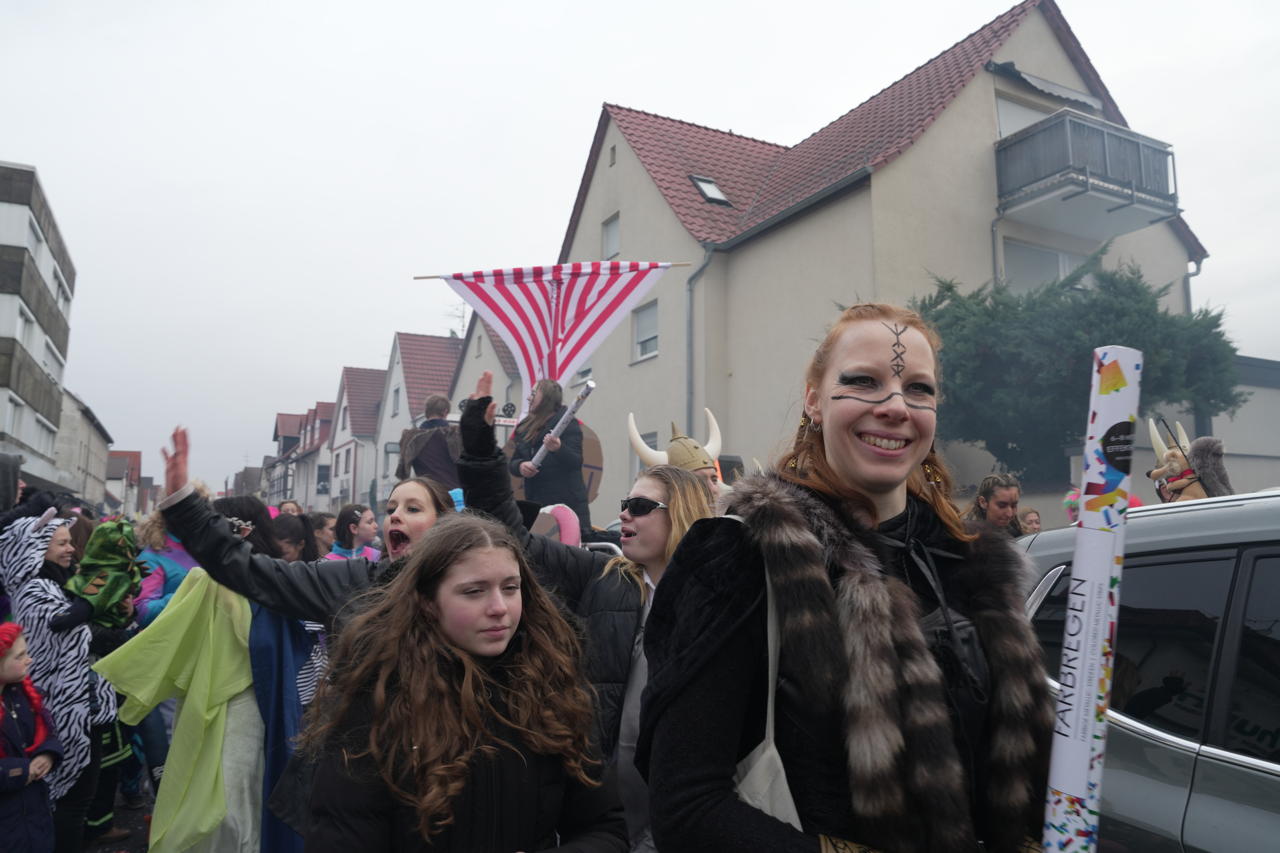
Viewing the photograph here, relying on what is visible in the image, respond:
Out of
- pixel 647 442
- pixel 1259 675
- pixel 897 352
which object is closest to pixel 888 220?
pixel 647 442

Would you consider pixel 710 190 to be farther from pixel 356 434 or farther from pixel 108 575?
pixel 356 434

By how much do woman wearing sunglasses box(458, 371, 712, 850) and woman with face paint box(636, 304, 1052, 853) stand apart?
1.67 metres

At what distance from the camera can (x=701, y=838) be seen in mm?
1317

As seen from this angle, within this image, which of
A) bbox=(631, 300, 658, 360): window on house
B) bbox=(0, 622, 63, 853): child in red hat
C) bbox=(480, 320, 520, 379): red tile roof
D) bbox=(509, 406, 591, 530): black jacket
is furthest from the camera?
bbox=(480, 320, 520, 379): red tile roof

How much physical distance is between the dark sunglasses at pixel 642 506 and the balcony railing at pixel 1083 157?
40.2ft

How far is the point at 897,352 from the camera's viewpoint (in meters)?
1.62

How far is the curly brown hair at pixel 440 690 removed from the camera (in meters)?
2.01

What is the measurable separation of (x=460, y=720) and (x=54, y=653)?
3950 mm

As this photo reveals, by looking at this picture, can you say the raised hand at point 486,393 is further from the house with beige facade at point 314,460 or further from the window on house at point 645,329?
the house with beige facade at point 314,460

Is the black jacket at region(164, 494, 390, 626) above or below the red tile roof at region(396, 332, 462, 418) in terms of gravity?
below

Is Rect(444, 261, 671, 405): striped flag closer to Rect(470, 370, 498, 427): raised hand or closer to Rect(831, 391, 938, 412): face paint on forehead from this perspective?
Rect(470, 370, 498, 427): raised hand

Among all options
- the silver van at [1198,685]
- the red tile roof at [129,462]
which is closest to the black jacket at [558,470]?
the silver van at [1198,685]

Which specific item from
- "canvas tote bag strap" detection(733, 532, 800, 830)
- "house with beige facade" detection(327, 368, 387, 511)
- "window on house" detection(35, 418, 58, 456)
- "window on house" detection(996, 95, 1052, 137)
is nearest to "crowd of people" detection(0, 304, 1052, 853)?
"canvas tote bag strap" detection(733, 532, 800, 830)

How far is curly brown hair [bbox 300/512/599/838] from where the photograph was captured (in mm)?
2012
